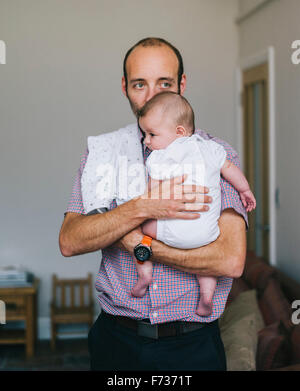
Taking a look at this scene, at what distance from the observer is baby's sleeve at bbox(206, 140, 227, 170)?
1.48m

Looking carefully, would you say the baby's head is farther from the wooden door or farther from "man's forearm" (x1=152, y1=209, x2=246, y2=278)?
the wooden door

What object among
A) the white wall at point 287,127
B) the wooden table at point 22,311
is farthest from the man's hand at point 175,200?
the wooden table at point 22,311

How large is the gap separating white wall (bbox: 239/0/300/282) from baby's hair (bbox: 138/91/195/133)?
6.82 ft

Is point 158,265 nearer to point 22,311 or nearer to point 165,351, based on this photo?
point 165,351

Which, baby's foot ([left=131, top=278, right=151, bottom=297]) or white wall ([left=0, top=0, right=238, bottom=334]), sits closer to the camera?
baby's foot ([left=131, top=278, right=151, bottom=297])

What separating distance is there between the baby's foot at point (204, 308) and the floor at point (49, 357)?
2.84 m

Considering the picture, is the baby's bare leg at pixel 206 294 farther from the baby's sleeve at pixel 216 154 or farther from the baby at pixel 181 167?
the baby's sleeve at pixel 216 154

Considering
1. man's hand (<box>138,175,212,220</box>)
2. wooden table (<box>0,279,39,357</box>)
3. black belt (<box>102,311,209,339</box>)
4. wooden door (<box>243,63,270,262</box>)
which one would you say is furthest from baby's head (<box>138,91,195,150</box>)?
wooden table (<box>0,279,39,357</box>)

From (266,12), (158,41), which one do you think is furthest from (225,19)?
(158,41)

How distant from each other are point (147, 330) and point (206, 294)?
0.21 meters

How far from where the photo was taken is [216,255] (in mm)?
1435

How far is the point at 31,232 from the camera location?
4824 mm

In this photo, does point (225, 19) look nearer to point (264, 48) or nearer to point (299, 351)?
point (264, 48)
